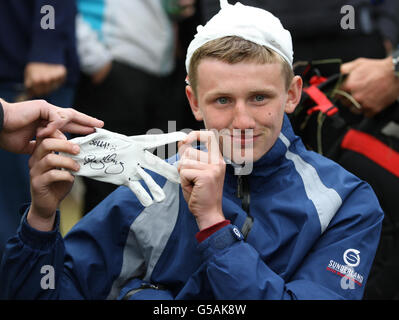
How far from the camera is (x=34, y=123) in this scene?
1924 millimetres

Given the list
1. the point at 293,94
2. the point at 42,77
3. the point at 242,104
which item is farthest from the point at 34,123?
the point at 42,77

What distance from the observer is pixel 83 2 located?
369cm

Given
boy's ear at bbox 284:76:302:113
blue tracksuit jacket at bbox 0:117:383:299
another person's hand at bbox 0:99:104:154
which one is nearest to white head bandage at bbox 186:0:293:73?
boy's ear at bbox 284:76:302:113

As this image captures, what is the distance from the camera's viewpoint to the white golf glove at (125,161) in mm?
1850

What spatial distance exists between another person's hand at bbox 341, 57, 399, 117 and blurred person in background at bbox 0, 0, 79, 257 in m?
1.47

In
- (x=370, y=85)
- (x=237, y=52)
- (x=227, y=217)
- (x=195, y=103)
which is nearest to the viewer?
(x=237, y=52)

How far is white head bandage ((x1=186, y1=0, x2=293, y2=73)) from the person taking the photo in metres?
1.90

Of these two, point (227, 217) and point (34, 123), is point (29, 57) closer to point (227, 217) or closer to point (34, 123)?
point (34, 123)

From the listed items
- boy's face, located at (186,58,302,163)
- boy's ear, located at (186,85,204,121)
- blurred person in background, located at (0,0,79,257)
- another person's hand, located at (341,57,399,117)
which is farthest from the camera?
blurred person in background, located at (0,0,79,257)

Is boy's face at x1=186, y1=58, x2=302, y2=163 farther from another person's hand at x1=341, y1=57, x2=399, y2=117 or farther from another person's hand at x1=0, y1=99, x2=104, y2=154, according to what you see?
another person's hand at x1=341, y1=57, x2=399, y2=117

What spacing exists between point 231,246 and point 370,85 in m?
1.14

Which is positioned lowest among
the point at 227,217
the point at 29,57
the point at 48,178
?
the point at 227,217

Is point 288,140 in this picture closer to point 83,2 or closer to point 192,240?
point 192,240

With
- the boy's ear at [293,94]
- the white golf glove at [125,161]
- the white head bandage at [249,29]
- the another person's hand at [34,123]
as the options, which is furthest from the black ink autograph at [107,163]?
the boy's ear at [293,94]
